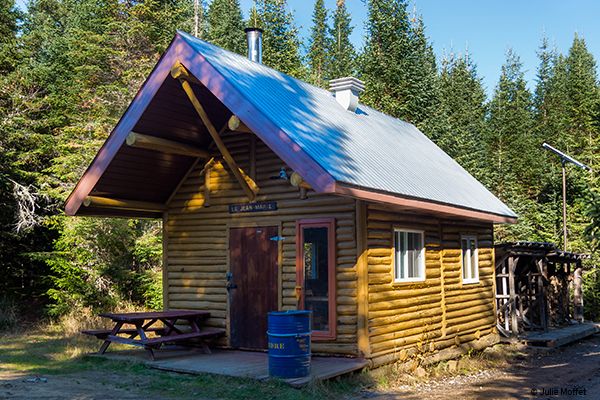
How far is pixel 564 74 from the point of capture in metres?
42.7

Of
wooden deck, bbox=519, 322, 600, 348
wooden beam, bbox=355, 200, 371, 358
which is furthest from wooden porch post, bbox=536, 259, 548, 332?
wooden beam, bbox=355, 200, 371, 358

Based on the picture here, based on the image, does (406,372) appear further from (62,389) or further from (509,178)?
(509,178)

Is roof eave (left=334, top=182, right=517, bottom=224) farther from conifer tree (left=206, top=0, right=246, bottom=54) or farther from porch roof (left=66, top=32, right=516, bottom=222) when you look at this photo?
conifer tree (left=206, top=0, right=246, bottom=54)

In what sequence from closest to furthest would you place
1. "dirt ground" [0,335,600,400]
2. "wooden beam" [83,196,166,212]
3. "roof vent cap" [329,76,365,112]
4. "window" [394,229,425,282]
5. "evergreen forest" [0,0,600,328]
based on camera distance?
1. "dirt ground" [0,335,600,400]
2. "window" [394,229,425,282]
3. "wooden beam" [83,196,166,212]
4. "roof vent cap" [329,76,365,112]
5. "evergreen forest" [0,0,600,328]

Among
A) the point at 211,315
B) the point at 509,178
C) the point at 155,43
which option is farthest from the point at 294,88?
the point at 509,178

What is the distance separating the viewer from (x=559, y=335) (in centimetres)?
1656

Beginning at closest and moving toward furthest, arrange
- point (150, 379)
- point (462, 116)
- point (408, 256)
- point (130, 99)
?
point (150, 379)
point (408, 256)
point (130, 99)
point (462, 116)

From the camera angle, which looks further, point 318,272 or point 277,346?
point 318,272

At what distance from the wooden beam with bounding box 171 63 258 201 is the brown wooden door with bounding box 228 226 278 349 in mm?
820

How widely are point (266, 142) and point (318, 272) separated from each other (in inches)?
104

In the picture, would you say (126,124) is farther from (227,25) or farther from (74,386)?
(227,25)

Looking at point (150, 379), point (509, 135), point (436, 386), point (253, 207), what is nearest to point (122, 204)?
point (253, 207)

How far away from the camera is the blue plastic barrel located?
8.84 meters

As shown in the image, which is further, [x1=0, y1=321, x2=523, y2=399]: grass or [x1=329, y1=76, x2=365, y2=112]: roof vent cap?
[x1=329, y1=76, x2=365, y2=112]: roof vent cap
